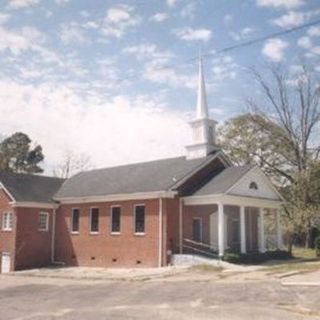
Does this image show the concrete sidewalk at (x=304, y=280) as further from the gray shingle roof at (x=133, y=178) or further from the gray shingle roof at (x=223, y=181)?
the gray shingle roof at (x=133, y=178)

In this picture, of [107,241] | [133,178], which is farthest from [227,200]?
[107,241]

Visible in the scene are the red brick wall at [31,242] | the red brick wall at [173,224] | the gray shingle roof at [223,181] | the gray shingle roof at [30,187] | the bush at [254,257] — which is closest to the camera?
the bush at [254,257]

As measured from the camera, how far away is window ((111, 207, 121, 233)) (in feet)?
116

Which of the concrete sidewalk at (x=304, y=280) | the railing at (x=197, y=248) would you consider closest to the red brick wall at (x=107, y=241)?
the railing at (x=197, y=248)

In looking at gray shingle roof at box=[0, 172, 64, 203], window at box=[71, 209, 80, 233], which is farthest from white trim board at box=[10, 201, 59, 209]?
window at box=[71, 209, 80, 233]

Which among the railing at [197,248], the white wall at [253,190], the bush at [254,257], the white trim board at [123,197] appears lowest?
the bush at [254,257]

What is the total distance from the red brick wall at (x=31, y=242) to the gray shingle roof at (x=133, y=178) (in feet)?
8.17

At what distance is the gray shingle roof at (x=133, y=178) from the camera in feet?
111

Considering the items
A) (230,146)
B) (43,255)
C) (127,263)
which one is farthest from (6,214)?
(230,146)

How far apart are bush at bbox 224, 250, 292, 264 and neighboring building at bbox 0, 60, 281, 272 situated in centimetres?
59

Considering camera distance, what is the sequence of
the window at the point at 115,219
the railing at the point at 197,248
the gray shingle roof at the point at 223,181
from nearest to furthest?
the gray shingle roof at the point at 223,181, the railing at the point at 197,248, the window at the point at 115,219

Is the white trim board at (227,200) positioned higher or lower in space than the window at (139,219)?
higher

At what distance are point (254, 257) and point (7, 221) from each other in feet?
59.0

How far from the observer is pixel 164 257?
31875 mm
